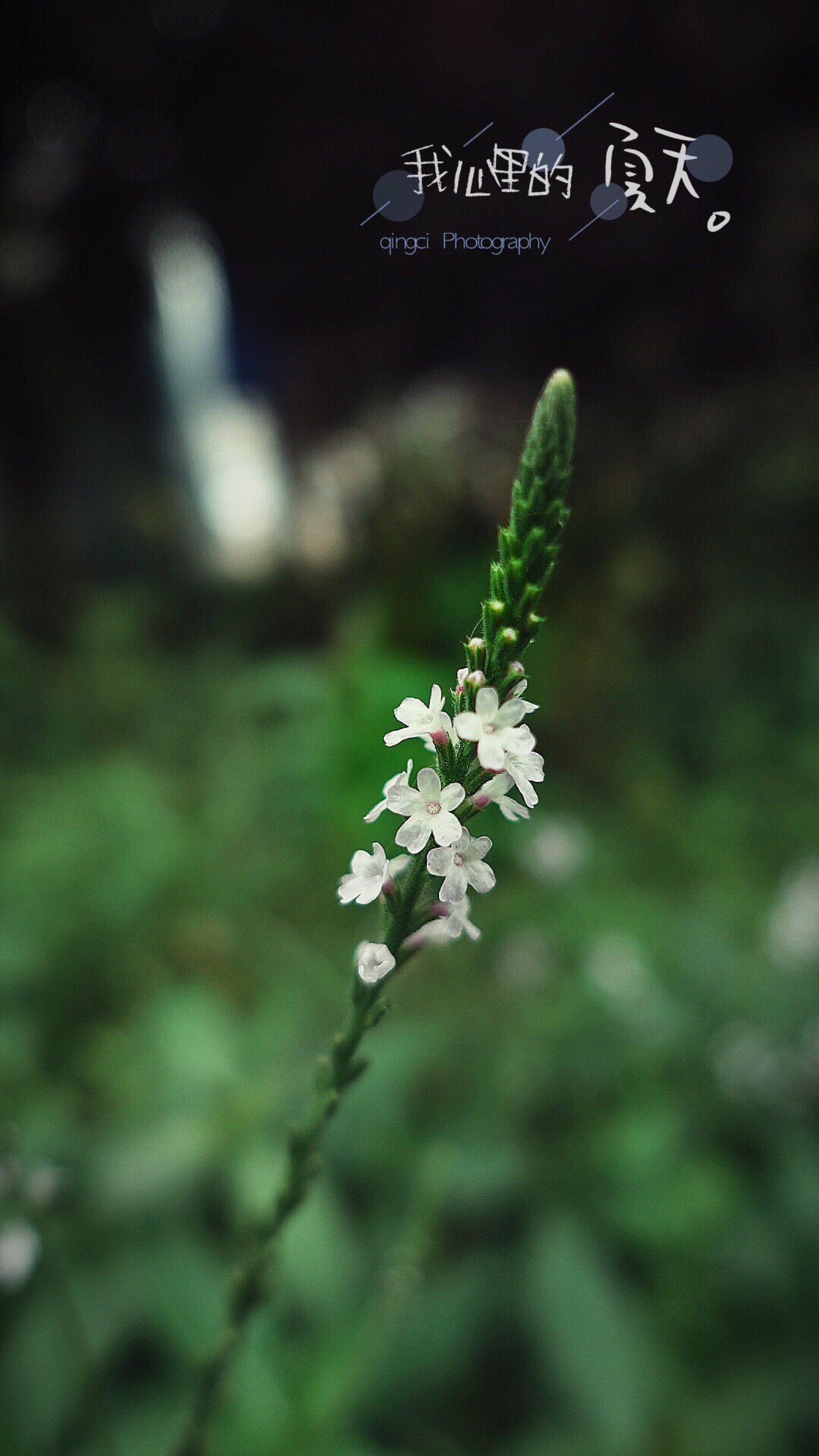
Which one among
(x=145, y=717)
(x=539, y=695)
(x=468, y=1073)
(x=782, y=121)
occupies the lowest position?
(x=468, y=1073)

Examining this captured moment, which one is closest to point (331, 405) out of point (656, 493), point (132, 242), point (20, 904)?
point (132, 242)

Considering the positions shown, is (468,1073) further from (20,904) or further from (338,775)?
(20,904)

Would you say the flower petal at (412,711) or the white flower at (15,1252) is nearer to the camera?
the flower petal at (412,711)

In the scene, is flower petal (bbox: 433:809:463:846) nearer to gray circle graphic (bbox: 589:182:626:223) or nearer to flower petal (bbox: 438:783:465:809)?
flower petal (bbox: 438:783:465:809)

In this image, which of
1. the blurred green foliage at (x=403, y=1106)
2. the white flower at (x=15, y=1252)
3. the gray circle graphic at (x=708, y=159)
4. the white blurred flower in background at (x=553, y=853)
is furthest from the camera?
the white blurred flower in background at (x=553, y=853)

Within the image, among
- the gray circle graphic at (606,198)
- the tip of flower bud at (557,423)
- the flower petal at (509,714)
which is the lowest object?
the flower petal at (509,714)

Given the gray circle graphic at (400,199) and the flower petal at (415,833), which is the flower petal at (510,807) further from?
the gray circle graphic at (400,199)

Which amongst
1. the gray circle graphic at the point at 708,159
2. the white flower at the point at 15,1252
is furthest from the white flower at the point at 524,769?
the gray circle graphic at the point at 708,159

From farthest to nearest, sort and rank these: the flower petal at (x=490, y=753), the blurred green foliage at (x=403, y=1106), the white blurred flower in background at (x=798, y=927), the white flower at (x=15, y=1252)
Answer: the white blurred flower in background at (x=798, y=927), the blurred green foliage at (x=403, y=1106), the white flower at (x=15, y=1252), the flower petal at (x=490, y=753)

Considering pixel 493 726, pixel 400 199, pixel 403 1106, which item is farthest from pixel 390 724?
pixel 493 726
